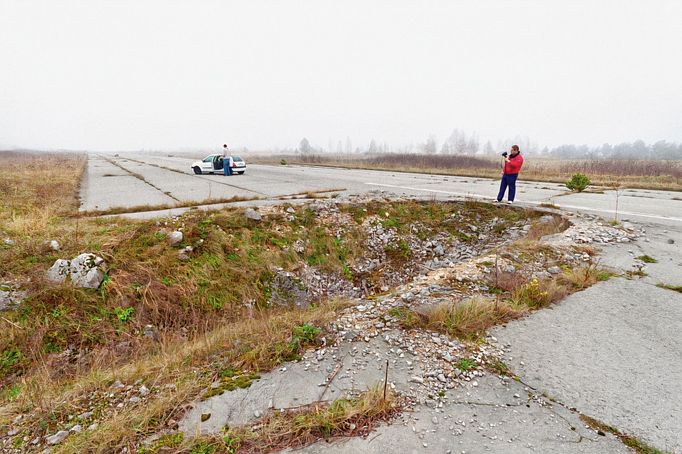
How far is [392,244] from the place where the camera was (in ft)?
24.6

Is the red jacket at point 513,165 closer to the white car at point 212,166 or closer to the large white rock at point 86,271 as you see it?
the large white rock at point 86,271

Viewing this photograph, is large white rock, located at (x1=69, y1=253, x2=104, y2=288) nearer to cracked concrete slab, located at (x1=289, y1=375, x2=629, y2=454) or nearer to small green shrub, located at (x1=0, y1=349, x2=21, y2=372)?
small green shrub, located at (x1=0, y1=349, x2=21, y2=372)

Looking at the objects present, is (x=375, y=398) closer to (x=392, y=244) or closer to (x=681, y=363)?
(x=681, y=363)

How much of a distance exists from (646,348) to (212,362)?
4.17 metres

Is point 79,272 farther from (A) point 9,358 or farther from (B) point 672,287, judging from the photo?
(B) point 672,287

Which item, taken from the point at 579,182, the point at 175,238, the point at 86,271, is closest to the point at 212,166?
the point at 175,238

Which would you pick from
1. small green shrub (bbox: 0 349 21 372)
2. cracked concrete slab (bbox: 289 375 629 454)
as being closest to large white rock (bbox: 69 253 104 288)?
small green shrub (bbox: 0 349 21 372)

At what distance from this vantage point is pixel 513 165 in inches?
346

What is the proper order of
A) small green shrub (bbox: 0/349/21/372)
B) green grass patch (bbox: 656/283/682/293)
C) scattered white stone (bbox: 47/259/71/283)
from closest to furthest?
1. small green shrub (bbox: 0/349/21/372)
2. green grass patch (bbox: 656/283/682/293)
3. scattered white stone (bbox: 47/259/71/283)

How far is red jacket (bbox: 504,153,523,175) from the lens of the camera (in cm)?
872

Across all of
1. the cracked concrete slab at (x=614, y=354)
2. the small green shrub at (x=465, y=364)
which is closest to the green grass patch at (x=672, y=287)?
the cracked concrete slab at (x=614, y=354)

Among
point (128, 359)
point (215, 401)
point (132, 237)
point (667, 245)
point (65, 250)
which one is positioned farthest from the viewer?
point (667, 245)

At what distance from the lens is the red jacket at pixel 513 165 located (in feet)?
28.6

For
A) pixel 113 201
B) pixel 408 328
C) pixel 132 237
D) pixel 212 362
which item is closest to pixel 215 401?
pixel 212 362
